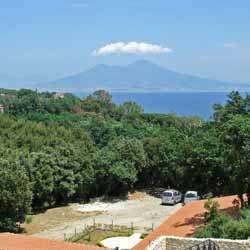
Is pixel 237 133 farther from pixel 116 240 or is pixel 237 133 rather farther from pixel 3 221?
pixel 3 221

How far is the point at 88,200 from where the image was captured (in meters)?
32.4

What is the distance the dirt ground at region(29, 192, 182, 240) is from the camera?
24531 millimetres

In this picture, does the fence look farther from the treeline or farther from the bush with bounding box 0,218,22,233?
the treeline

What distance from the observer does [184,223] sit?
1973 centimetres

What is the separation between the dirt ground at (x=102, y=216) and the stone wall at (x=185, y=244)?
10.4 m

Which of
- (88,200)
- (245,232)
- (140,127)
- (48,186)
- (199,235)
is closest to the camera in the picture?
(245,232)

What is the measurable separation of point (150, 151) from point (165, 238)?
72.3 feet

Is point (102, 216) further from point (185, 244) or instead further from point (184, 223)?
point (185, 244)

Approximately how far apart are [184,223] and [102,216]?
27.7 ft

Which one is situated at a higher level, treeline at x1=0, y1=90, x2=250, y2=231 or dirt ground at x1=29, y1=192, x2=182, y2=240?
treeline at x1=0, y1=90, x2=250, y2=231

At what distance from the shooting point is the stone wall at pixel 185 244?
12250mm

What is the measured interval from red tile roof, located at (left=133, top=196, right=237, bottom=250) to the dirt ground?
298 cm

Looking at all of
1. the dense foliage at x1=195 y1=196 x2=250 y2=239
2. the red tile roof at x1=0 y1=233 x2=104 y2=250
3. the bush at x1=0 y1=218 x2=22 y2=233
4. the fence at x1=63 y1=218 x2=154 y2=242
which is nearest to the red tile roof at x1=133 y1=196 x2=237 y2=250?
the dense foliage at x1=195 y1=196 x2=250 y2=239

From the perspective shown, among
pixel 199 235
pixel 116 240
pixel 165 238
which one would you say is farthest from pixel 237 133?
pixel 116 240
